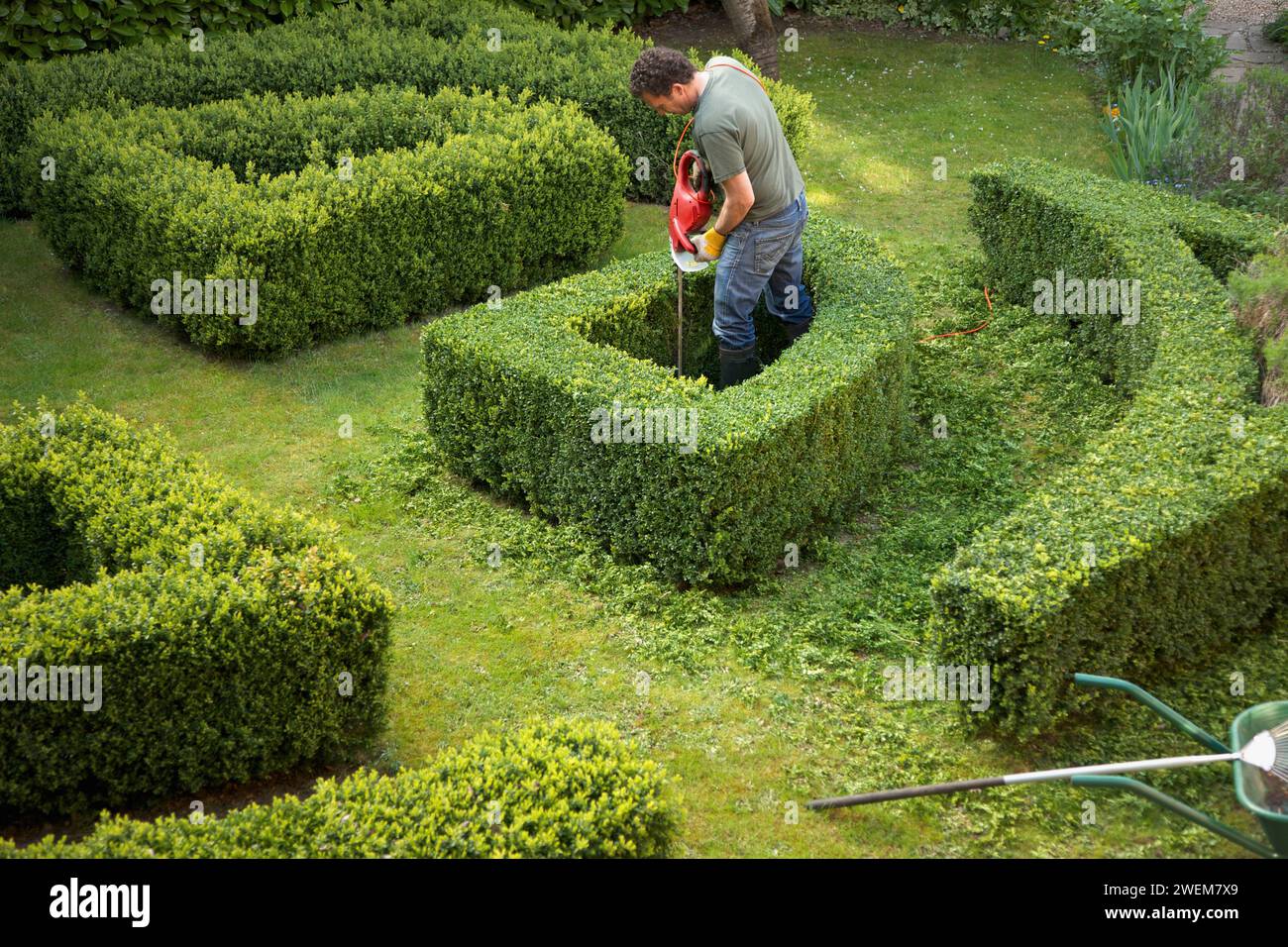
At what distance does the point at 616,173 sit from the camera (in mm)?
10117

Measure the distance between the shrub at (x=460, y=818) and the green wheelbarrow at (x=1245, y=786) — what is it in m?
1.53

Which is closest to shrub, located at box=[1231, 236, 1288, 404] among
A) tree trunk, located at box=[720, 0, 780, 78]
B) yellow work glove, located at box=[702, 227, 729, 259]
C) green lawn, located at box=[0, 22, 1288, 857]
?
green lawn, located at box=[0, 22, 1288, 857]

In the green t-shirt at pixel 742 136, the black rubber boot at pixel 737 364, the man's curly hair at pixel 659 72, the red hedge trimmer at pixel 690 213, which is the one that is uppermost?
→ the man's curly hair at pixel 659 72

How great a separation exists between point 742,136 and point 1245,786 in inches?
163

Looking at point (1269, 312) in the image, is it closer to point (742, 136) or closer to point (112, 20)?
point (742, 136)

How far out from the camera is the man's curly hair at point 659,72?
6484mm

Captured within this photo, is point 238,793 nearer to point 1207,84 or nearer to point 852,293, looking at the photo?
point 852,293

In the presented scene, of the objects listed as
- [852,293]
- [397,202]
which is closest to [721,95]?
[852,293]

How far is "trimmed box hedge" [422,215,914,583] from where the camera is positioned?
6.18m

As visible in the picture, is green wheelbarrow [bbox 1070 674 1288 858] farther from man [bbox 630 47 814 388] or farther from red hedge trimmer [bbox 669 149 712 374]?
red hedge trimmer [bbox 669 149 712 374]

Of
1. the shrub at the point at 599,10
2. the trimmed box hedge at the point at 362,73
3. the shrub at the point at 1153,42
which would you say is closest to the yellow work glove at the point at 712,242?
the trimmed box hedge at the point at 362,73

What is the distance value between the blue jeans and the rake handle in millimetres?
3294

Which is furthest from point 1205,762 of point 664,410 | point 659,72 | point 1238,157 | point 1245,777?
point 1238,157

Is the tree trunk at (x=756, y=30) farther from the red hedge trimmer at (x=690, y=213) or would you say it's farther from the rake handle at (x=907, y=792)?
the rake handle at (x=907, y=792)
